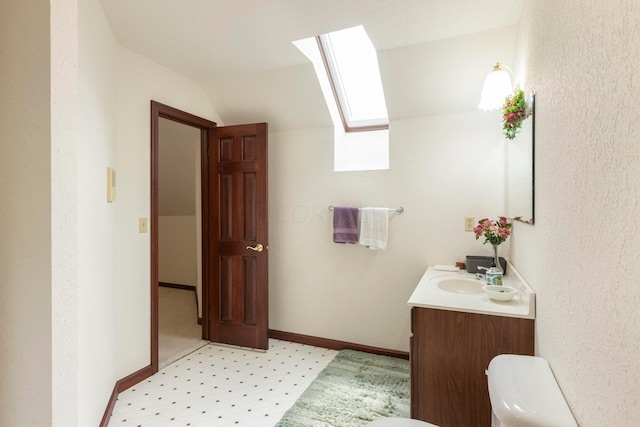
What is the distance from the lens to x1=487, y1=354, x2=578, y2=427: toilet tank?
2.89ft

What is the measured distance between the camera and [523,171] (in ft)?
5.74

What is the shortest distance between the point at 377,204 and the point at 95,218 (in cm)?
202

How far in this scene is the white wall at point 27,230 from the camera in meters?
0.89

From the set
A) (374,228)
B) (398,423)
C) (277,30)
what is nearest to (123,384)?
(398,423)

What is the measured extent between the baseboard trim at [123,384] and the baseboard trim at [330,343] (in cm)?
114

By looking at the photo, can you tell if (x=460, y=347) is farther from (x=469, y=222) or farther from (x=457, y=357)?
(x=469, y=222)

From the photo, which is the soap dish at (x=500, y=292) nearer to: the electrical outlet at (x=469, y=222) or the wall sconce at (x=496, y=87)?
the electrical outlet at (x=469, y=222)

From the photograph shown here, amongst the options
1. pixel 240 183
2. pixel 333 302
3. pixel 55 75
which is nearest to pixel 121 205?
pixel 240 183

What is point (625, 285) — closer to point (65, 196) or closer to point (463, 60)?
point (65, 196)

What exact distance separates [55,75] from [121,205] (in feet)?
5.20

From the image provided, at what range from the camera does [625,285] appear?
66cm

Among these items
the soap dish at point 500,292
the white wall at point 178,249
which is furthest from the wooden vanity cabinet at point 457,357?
the white wall at point 178,249

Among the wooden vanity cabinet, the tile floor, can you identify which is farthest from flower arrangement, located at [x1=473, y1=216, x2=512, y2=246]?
the tile floor

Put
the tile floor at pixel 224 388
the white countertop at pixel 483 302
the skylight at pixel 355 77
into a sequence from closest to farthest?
the white countertop at pixel 483 302 < the tile floor at pixel 224 388 < the skylight at pixel 355 77
